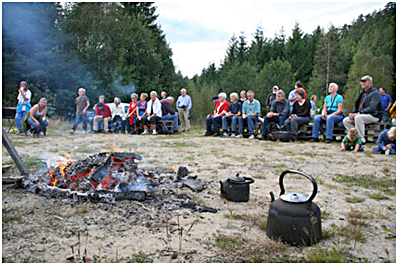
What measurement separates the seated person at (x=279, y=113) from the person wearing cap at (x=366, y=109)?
204 cm

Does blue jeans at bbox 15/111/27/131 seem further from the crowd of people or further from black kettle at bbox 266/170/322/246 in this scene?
black kettle at bbox 266/170/322/246

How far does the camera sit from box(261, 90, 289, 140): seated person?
32.4 ft

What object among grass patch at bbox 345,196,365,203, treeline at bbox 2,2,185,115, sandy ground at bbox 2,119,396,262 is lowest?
sandy ground at bbox 2,119,396,262

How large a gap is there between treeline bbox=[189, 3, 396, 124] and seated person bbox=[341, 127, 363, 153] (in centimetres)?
1639

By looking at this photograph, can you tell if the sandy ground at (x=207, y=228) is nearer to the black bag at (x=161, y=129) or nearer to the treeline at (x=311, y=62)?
the black bag at (x=161, y=129)

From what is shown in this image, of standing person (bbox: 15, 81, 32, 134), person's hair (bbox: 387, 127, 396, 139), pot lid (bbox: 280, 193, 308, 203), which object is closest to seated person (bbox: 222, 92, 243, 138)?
person's hair (bbox: 387, 127, 396, 139)

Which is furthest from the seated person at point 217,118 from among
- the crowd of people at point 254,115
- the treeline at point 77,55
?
the treeline at point 77,55

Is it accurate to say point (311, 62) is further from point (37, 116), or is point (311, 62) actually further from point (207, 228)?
point (207, 228)

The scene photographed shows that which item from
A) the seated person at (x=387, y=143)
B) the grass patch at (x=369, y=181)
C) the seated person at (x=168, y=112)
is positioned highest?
the seated person at (x=168, y=112)

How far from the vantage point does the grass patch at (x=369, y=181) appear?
3975mm

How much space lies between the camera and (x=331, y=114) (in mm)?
9070

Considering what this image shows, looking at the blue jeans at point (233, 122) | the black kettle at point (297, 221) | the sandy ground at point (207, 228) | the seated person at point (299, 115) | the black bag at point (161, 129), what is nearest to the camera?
the sandy ground at point (207, 228)

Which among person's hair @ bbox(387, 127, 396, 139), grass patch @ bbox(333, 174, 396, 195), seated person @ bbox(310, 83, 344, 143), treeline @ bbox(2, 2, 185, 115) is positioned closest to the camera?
grass patch @ bbox(333, 174, 396, 195)

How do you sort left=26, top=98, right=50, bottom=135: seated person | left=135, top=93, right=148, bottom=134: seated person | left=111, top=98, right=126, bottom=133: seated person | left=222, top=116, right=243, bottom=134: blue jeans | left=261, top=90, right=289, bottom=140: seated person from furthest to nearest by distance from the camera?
left=111, top=98, right=126, bottom=133: seated person < left=135, top=93, right=148, bottom=134: seated person < left=222, top=116, right=243, bottom=134: blue jeans < left=26, top=98, right=50, bottom=135: seated person < left=261, top=90, right=289, bottom=140: seated person
